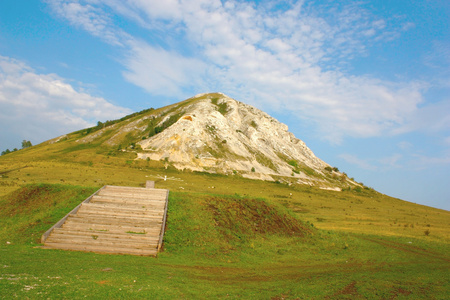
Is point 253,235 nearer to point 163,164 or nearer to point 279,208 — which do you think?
point 279,208

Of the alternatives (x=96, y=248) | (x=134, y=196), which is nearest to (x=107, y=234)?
(x=96, y=248)

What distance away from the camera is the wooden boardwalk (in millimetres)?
16094

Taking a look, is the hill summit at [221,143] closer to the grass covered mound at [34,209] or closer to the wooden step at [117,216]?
the grass covered mound at [34,209]

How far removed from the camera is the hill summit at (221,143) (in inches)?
3029

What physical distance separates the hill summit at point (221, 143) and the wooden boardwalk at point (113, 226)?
1855 inches

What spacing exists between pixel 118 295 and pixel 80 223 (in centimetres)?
1066

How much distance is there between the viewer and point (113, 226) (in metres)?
18.2

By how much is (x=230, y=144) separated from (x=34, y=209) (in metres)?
72.0

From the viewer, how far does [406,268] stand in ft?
56.8

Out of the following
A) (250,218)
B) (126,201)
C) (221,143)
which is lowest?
(250,218)

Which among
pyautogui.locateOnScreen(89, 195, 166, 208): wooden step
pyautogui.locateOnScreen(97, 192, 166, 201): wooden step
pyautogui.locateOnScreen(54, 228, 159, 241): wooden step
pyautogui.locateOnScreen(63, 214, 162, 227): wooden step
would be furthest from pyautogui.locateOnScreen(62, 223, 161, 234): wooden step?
pyautogui.locateOnScreen(97, 192, 166, 201): wooden step

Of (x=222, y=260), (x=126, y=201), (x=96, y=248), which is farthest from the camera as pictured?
(x=126, y=201)

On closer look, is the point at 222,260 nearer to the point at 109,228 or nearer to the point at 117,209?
the point at 109,228

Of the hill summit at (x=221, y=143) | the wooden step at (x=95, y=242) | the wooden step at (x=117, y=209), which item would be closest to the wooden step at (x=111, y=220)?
the wooden step at (x=117, y=209)
